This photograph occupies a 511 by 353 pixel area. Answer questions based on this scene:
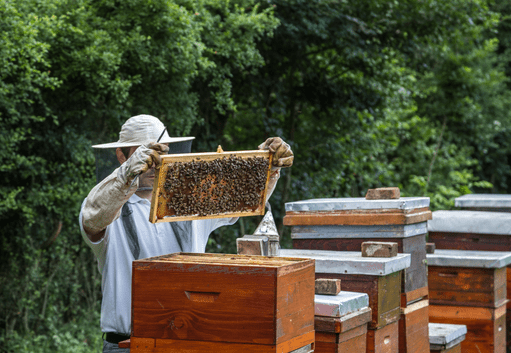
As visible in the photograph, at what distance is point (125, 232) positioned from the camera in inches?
94.9

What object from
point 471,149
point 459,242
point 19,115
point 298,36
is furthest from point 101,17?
point 471,149

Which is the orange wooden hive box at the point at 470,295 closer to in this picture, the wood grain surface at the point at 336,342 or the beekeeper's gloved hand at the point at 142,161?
the wood grain surface at the point at 336,342

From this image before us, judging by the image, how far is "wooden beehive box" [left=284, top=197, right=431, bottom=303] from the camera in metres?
3.01

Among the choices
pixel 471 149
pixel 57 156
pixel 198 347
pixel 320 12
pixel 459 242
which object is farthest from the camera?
pixel 471 149

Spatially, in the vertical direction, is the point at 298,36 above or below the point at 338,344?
above

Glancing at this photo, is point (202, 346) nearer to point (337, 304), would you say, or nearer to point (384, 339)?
point (337, 304)

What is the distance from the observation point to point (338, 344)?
7.64 feet

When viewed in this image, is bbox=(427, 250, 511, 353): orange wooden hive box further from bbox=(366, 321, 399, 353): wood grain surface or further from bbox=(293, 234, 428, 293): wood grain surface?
bbox=(366, 321, 399, 353): wood grain surface

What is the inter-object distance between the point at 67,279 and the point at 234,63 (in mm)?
2829

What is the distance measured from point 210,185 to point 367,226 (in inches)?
47.8

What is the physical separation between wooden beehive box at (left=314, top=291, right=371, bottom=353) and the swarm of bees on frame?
52 cm

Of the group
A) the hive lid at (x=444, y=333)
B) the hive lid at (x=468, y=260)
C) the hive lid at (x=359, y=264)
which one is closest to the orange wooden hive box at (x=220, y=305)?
the hive lid at (x=359, y=264)

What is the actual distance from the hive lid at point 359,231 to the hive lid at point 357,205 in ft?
0.34

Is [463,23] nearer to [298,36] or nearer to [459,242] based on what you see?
[298,36]
